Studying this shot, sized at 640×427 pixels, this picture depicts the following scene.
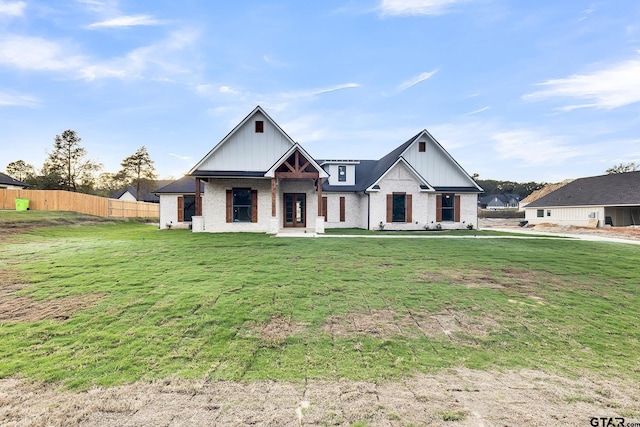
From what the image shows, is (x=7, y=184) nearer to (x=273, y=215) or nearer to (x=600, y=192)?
(x=273, y=215)

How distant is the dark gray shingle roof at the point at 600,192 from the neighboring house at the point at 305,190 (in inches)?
681

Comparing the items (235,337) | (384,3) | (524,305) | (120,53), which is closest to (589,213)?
(384,3)

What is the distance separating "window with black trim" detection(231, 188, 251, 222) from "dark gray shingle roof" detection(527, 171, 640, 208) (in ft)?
110

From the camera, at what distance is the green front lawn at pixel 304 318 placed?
11.9 feet

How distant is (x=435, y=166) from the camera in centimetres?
2303

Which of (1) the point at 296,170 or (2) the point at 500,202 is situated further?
(2) the point at 500,202

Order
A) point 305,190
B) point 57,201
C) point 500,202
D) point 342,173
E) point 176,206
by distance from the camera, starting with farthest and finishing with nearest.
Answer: point 500,202
point 57,201
point 342,173
point 176,206
point 305,190

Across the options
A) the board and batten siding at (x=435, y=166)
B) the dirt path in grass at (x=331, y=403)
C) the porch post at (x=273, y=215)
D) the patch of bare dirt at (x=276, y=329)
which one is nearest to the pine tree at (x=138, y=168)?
the porch post at (x=273, y=215)

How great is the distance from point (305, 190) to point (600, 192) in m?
31.9

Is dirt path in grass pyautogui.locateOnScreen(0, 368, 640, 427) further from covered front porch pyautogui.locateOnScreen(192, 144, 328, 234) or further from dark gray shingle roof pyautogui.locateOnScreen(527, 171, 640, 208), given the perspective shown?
dark gray shingle roof pyautogui.locateOnScreen(527, 171, 640, 208)

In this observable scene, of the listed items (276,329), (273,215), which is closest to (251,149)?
(273,215)

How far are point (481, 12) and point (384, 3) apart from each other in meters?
4.87

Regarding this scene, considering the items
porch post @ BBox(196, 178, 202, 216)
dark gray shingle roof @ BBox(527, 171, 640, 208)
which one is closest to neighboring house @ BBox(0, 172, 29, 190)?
porch post @ BBox(196, 178, 202, 216)

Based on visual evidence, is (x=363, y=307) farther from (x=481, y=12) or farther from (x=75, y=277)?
(x=481, y=12)
